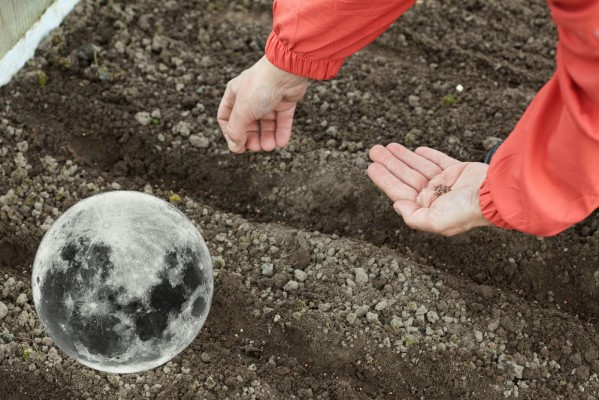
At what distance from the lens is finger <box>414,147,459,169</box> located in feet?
12.8

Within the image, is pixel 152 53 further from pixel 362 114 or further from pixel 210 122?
pixel 362 114

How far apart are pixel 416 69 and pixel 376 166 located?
137 cm

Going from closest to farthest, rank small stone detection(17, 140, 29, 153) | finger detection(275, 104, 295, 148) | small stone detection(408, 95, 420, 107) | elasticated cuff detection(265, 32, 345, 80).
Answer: elasticated cuff detection(265, 32, 345, 80)
finger detection(275, 104, 295, 148)
small stone detection(17, 140, 29, 153)
small stone detection(408, 95, 420, 107)

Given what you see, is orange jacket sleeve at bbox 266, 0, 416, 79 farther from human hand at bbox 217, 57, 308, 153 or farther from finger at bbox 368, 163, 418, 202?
finger at bbox 368, 163, 418, 202

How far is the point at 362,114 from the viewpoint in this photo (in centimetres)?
477

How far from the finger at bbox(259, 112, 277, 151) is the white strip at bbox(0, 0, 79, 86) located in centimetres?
170

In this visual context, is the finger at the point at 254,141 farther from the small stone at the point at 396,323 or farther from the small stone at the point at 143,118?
the small stone at the point at 396,323

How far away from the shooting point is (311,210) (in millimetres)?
4371

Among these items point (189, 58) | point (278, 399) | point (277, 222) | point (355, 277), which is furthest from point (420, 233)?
point (189, 58)

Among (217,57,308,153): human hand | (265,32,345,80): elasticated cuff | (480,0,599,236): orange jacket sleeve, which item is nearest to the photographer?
(480,0,599,236): orange jacket sleeve

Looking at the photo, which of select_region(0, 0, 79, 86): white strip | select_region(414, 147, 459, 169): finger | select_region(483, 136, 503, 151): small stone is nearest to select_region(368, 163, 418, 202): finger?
select_region(414, 147, 459, 169): finger

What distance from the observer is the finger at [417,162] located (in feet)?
12.7

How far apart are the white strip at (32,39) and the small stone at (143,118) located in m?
0.78

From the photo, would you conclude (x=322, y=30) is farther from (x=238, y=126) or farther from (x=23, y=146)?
(x=23, y=146)
